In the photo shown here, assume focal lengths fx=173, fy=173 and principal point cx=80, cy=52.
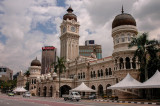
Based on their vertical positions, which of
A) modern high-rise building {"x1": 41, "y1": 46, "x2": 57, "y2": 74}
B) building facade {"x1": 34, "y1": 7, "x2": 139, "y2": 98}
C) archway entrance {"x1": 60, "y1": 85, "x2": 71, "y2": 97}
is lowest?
archway entrance {"x1": 60, "y1": 85, "x2": 71, "y2": 97}

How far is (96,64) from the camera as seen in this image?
4566 cm

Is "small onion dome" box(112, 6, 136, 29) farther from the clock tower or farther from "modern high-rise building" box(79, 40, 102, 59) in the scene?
"modern high-rise building" box(79, 40, 102, 59)

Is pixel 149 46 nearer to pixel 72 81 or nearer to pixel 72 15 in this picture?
pixel 72 81

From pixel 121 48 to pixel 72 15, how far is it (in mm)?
43700

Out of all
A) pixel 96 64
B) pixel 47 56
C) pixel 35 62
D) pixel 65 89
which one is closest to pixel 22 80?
pixel 35 62

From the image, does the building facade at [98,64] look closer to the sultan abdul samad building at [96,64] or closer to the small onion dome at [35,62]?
the sultan abdul samad building at [96,64]

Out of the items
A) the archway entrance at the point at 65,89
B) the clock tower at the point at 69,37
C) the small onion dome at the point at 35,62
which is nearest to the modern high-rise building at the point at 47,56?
the small onion dome at the point at 35,62

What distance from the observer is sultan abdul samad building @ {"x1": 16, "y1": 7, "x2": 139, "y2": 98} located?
3394 centimetres

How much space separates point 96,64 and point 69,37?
89.9ft

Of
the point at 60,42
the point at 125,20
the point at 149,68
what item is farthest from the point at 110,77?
the point at 60,42

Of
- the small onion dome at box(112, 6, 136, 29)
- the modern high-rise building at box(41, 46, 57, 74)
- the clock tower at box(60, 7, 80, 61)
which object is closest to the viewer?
the small onion dome at box(112, 6, 136, 29)

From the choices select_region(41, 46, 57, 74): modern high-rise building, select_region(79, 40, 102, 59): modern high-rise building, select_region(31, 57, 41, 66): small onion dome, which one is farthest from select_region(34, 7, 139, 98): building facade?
select_region(41, 46, 57, 74): modern high-rise building

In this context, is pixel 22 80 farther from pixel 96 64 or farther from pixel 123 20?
pixel 123 20

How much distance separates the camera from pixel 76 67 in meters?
52.7
